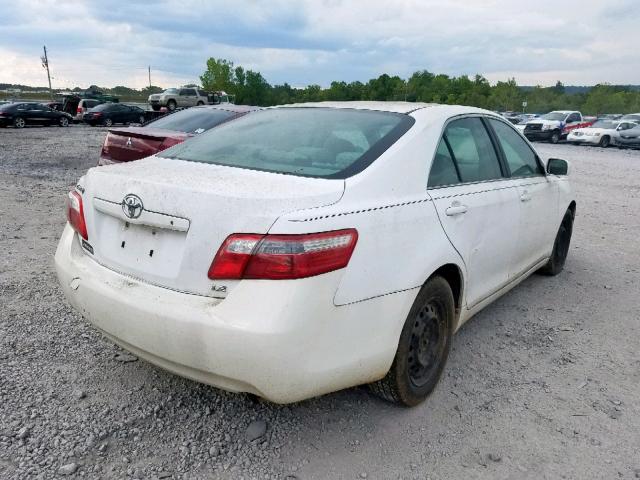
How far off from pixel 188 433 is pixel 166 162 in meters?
1.38

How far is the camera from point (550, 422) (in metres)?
2.77

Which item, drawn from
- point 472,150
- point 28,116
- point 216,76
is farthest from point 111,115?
point 216,76

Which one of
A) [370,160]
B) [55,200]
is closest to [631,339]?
[370,160]

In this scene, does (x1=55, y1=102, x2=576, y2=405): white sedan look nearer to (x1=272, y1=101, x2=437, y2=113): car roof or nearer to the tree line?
(x1=272, y1=101, x2=437, y2=113): car roof

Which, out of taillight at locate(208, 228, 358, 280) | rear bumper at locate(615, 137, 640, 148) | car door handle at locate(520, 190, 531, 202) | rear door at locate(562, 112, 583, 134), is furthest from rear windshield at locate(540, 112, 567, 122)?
taillight at locate(208, 228, 358, 280)

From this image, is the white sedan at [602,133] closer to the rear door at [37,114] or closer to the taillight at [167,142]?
the taillight at [167,142]

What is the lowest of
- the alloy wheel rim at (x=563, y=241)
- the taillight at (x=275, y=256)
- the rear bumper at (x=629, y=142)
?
the rear bumper at (x=629, y=142)

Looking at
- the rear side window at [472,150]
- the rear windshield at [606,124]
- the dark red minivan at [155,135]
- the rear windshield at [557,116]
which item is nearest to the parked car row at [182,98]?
the rear windshield at [557,116]

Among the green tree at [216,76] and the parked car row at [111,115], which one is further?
the green tree at [216,76]

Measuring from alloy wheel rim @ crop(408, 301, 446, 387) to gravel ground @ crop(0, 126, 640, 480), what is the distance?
0.19 metres

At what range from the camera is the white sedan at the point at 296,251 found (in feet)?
6.87

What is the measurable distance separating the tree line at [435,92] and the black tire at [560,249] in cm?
6482

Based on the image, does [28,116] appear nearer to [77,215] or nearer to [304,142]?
[77,215]

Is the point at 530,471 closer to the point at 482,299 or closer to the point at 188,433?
the point at 482,299
